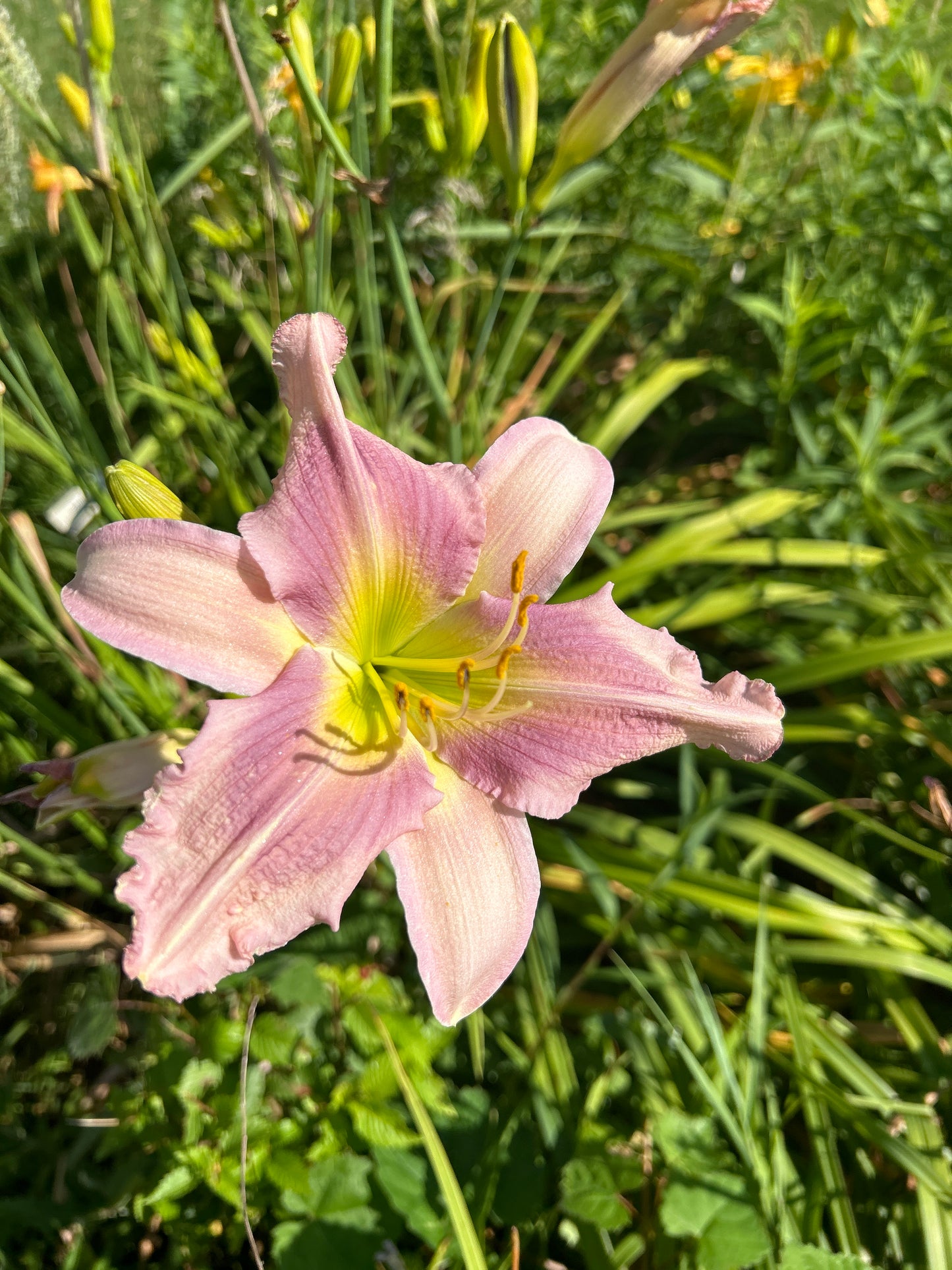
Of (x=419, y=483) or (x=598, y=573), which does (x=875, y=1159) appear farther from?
(x=419, y=483)

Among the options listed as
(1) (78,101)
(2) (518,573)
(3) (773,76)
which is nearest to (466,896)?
(2) (518,573)

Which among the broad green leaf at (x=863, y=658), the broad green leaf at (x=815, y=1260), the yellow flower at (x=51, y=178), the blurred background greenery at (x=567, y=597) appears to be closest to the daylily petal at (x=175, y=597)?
the blurred background greenery at (x=567, y=597)

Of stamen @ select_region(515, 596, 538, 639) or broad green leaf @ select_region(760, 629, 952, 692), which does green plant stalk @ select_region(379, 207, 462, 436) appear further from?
broad green leaf @ select_region(760, 629, 952, 692)

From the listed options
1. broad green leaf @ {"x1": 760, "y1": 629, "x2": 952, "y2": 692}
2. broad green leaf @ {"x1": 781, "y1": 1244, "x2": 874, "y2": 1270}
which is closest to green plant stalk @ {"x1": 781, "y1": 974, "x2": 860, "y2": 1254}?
broad green leaf @ {"x1": 781, "y1": 1244, "x2": 874, "y2": 1270}

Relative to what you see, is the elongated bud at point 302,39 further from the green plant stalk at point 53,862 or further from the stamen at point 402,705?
the green plant stalk at point 53,862

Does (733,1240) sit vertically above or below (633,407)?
below

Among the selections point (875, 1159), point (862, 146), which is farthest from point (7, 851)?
point (862, 146)

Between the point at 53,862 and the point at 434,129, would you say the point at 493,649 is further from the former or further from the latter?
the point at 434,129
